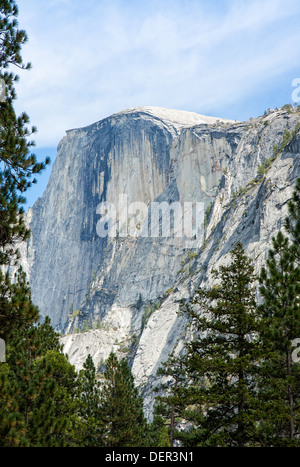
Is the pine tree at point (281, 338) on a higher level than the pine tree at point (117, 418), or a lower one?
higher

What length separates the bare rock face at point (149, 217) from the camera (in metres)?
99.1

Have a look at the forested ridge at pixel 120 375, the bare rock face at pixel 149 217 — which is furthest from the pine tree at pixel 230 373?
the bare rock face at pixel 149 217

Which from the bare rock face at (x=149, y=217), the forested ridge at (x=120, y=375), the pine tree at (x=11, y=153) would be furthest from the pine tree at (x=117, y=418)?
the bare rock face at (x=149, y=217)

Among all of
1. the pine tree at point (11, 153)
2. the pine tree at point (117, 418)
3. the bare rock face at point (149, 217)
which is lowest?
the pine tree at point (117, 418)

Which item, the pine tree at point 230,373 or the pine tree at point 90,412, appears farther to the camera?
the pine tree at point 90,412

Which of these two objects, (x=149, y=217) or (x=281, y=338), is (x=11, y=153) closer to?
(x=281, y=338)

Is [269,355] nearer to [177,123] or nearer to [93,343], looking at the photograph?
[93,343]

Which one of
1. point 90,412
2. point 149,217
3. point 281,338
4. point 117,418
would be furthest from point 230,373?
point 149,217

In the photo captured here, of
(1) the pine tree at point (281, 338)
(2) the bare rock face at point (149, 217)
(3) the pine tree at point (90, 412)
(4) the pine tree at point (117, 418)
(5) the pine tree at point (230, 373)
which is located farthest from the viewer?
(2) the bare rock face at point (149, 217)

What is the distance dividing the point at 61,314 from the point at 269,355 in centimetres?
18556

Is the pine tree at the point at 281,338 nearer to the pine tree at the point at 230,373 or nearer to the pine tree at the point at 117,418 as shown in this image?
the pine tree at the point at 230,373

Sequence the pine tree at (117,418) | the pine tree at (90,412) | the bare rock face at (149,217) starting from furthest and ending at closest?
the bare rock face at (149,217) → the pine tree at (117,418) → the pine tree at (90,412)
